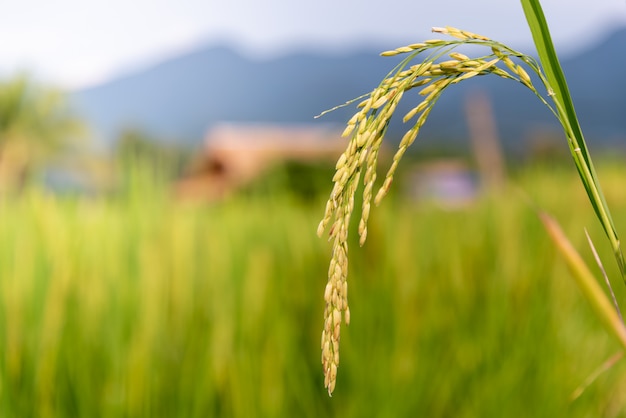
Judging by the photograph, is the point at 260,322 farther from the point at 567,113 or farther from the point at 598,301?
the point at 567,113

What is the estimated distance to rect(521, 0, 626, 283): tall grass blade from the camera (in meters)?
0.49

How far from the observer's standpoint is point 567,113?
506 millimetres

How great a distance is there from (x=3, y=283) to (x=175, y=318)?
1.69ft

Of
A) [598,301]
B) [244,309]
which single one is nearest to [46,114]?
[244,309]

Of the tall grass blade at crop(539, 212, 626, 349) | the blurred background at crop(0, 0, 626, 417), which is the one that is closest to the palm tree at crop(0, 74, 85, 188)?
the blurred background at crop(0, 0, 626, 417)

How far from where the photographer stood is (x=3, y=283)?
187 centimetres

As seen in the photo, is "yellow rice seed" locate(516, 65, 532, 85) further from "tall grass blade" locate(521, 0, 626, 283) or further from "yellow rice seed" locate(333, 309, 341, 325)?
"yellow rice seed" locate(333, 309, 341, 325)

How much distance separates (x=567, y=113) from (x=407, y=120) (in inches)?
4.6

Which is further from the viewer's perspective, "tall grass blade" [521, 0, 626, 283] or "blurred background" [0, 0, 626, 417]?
"blurred background" [0, 0, 626, 417]

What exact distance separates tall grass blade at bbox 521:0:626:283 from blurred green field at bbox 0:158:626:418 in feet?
4.32

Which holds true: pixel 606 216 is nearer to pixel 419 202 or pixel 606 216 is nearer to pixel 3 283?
pixel 3 283

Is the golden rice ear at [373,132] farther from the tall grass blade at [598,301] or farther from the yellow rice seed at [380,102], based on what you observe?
the tall grass blade at [598,301]

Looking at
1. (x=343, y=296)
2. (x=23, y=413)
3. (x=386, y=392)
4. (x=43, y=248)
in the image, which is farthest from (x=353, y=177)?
(x=386, y=392)

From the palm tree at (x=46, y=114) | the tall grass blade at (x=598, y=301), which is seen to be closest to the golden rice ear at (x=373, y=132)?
the tall grass blade at (x=598, y=301)
